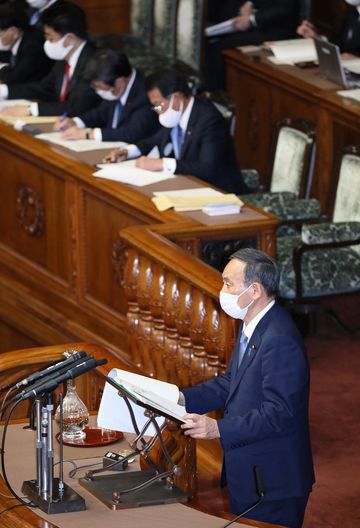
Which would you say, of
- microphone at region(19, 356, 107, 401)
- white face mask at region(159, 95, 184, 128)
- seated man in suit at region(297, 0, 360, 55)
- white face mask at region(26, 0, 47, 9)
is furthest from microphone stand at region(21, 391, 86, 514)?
white face mask at region(26, 0, 47, 9)

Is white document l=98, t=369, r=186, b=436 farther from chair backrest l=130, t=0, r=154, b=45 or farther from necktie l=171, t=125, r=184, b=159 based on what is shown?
chair backrest l=130, t=0, r=154, b=45

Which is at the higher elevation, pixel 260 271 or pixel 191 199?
pixel 260 271

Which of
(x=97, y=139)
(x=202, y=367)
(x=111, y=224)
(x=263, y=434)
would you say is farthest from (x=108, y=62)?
(x=263, y=434)

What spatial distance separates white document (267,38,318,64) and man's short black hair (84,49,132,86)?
6.54ft

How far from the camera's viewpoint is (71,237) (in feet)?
24.7

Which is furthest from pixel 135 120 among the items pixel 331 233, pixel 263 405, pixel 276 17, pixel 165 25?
pixel 263 405

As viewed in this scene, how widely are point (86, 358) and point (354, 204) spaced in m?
3.74

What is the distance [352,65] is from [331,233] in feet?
7.61

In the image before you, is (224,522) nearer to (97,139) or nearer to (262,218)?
(262,218)

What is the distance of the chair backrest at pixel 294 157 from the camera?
25.8 feet

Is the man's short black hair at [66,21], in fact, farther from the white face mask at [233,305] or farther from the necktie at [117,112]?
the white face mask at [233,305]

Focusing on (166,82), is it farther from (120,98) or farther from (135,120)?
(120,98)

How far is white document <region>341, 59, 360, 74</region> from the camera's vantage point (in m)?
8.96

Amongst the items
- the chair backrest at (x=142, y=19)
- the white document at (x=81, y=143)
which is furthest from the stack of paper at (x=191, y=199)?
the chair backrest at (x=142, y=19)
